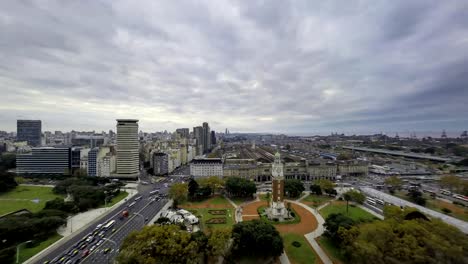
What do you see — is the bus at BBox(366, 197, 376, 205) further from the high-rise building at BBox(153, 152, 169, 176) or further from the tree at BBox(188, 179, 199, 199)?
the high-rise building at BBox(153, 152, 169, 176)

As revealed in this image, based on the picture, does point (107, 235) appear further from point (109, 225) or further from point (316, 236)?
point (316, 236)

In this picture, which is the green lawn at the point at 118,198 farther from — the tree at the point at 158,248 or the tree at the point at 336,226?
the tree at the point at 336,226

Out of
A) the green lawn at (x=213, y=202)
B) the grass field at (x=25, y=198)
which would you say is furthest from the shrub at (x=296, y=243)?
the grass field at (x=25, y=198)

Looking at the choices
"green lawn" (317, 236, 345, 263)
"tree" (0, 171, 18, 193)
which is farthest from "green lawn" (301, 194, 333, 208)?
"tree" (0, 171, 18, 193)

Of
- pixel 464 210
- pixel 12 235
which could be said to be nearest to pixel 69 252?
pixel 12 235

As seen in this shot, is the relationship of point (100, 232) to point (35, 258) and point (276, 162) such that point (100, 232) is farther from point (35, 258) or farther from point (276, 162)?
point (276, 162)

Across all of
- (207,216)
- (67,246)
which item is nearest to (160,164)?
(207,216)
